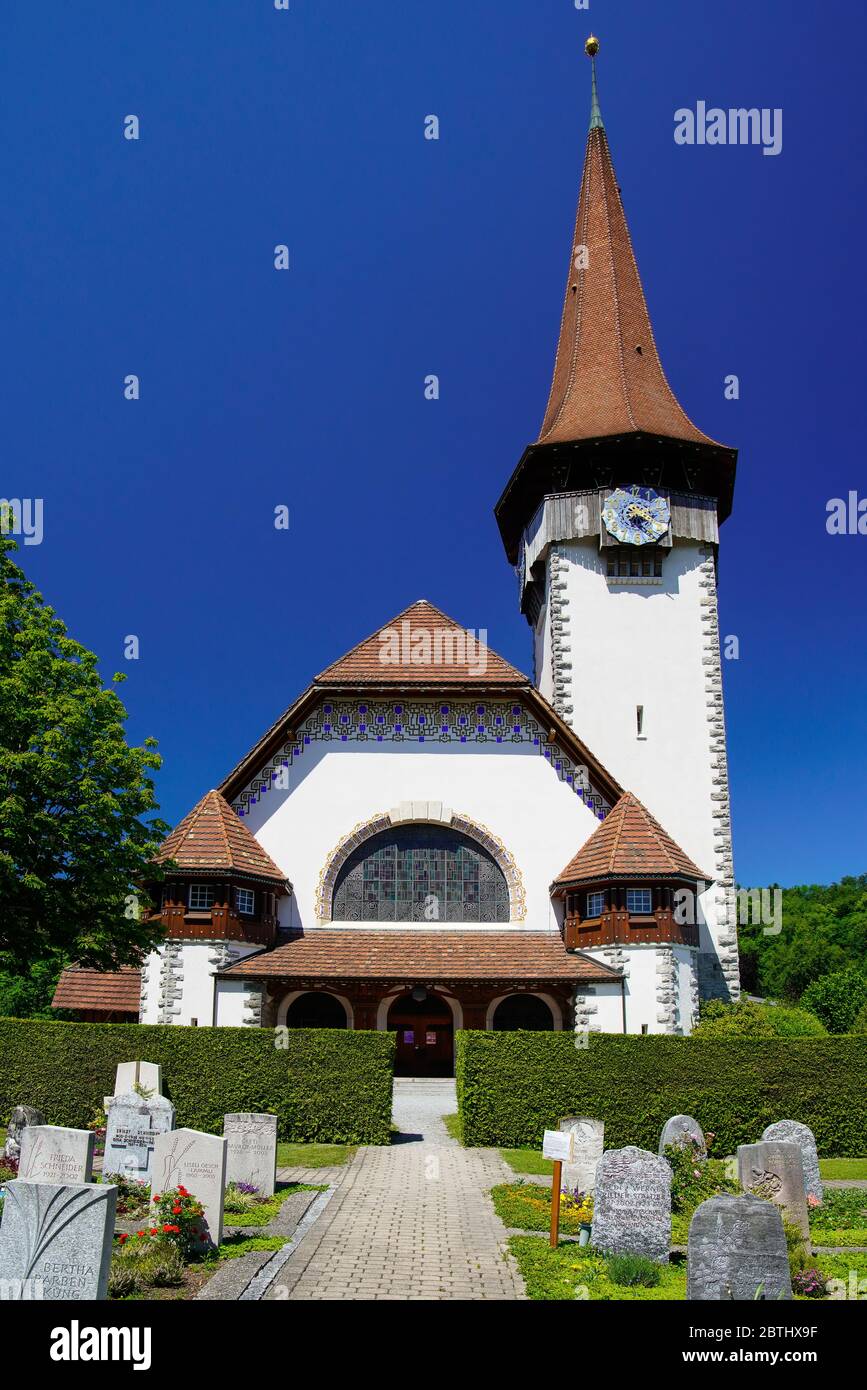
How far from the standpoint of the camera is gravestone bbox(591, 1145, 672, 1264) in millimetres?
10617

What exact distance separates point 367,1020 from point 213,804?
7458 mm

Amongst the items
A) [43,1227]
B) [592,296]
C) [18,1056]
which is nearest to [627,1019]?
[18,1056]

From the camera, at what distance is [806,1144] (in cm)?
1470

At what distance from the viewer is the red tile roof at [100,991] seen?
89.8ft

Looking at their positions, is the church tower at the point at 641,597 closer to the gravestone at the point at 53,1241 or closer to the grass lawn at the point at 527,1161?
the grass lawn at the point at 527,1161

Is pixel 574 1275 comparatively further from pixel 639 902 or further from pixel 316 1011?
pixel 316 1011

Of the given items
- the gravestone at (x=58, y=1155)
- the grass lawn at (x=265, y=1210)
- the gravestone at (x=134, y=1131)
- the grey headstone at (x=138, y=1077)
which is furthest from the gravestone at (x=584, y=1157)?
the grey headstone at (x=138, y=1077)

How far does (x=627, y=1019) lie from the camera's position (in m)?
24.8

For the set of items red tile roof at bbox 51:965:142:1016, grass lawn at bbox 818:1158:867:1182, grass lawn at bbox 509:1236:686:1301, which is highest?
red tile roof at bbox 51:965:142:1016

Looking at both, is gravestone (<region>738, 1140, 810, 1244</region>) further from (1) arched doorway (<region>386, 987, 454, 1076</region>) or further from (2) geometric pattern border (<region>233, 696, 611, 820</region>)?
(2) geometric pattern border (<region>233, 696, 611, 820</region>)

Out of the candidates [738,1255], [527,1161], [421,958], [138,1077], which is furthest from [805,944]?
[738,1255]

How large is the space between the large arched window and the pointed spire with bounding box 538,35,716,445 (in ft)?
50.4

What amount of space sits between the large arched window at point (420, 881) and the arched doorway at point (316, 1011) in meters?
2.31

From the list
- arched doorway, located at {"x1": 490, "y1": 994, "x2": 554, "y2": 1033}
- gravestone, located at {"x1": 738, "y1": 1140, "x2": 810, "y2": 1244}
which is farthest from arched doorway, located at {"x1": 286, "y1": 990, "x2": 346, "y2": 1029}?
gravestone, located at {"x1": 738, "y1": 1140, "x2": 810, "y2": 1244}
